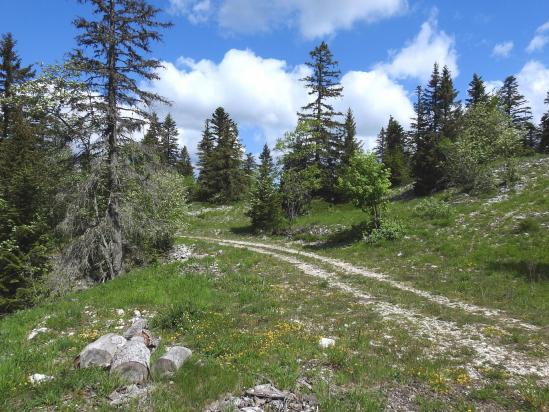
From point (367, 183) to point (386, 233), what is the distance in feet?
11.1

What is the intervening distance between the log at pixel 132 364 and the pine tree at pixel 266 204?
27.1 m

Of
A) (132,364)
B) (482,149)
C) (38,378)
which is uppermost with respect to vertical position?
(482,149)

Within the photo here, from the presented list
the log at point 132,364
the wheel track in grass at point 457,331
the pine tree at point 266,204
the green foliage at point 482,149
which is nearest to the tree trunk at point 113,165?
the wheel track in grass at point 457,331

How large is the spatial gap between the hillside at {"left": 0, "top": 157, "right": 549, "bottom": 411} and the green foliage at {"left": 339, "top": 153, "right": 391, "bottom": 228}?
7.94 feet

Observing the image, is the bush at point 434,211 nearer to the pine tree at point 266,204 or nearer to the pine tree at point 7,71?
the pine tree at point 266,204

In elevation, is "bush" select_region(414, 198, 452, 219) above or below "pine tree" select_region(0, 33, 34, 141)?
below

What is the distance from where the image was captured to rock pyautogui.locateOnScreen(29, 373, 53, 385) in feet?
25.5

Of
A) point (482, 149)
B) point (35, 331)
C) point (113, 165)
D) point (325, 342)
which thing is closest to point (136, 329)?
point (35, 331)

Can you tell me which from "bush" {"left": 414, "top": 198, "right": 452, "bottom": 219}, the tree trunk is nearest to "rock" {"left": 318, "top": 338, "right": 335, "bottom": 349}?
the tree trunk

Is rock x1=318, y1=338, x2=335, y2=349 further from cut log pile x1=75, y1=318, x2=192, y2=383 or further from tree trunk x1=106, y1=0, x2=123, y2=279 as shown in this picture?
tree trunk x1=106, y1=0, x2=123, y2=279

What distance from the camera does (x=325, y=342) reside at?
32.6 feet

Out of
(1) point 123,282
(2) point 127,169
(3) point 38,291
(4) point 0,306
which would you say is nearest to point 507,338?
(1) point 123,282

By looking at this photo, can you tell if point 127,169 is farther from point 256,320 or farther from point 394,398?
point 394,398

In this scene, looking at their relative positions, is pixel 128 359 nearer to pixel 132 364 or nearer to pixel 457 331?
pixel 132 364
